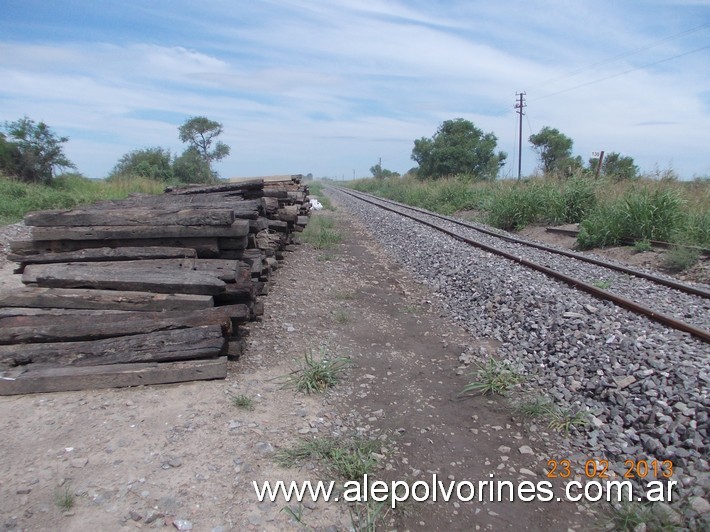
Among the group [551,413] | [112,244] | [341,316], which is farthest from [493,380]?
[112,244]

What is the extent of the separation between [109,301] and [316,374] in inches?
85.8

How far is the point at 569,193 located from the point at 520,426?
43.6ft

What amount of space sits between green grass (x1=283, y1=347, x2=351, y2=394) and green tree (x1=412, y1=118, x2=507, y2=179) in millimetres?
38080

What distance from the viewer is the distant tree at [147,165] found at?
32594mm

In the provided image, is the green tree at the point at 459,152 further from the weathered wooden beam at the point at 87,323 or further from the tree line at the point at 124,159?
the weathered wooden beam at the point at 87,323

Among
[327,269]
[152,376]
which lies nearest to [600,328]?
[152,376]

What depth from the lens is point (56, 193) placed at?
1798cm

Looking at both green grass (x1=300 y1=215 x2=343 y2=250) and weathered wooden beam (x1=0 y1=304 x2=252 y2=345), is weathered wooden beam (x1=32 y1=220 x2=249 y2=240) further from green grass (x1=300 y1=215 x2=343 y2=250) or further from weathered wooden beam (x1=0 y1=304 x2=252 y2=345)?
green grass (x1=300 y1=215 x2=343 y2=250)

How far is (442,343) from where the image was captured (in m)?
5.61

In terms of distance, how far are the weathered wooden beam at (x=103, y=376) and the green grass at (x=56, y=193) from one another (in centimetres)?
1075

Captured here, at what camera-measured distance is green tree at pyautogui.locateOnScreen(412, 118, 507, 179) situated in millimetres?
41844

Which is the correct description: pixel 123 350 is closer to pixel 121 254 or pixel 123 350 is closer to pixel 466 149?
pixel 121 254

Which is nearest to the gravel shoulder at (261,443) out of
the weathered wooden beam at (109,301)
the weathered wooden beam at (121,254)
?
the weathered wooden beam at (109,301)

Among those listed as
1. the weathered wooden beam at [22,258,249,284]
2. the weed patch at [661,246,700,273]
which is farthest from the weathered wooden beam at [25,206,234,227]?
the weed patch at [661,246,700,273]
